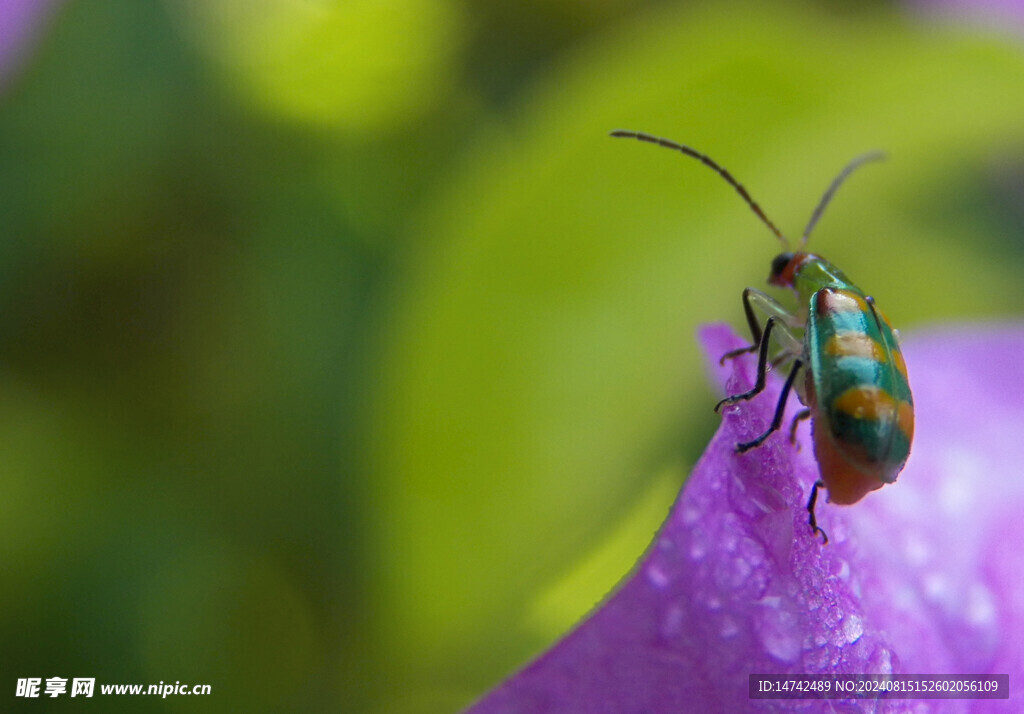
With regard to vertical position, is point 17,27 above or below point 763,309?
above

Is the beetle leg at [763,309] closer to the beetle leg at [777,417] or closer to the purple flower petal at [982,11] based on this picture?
the beetle leg at [777,417]

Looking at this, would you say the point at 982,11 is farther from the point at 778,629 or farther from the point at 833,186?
the point at 778,629

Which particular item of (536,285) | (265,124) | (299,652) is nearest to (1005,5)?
(536,285)

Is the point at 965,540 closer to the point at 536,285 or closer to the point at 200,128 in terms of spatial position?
the point at 536,285

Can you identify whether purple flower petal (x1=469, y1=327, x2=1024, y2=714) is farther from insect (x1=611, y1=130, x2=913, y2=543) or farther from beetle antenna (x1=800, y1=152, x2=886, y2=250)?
beetle antenna (x1=800, y1=152, x2=886, y2=250)

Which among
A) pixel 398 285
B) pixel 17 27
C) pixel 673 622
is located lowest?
pixel 673 622

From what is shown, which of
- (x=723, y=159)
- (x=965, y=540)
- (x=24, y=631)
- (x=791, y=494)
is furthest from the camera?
(x=723, y=159)

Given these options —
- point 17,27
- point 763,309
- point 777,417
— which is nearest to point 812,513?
point 777,417

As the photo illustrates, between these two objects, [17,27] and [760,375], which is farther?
[17,27]
